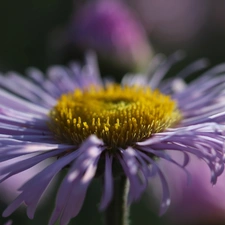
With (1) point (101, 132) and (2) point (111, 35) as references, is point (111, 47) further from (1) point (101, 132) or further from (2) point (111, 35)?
(1) point (101, 132)

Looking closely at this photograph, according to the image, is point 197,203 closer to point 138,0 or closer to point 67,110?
point 67,110

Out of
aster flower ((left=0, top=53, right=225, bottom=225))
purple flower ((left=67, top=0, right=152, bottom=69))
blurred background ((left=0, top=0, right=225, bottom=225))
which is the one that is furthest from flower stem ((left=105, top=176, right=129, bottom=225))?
purple flower ((left=67, top=0, right=152, bottom=69))

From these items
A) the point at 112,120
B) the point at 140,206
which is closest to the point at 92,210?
the point at 140,206

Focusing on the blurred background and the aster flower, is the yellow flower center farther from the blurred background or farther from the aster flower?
the blurred background

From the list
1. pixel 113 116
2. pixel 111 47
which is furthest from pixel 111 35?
pixel 113 116

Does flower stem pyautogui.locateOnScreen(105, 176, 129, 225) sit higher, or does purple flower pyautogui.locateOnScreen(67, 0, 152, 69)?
purple flower pyautogui.locateOnScreen(67, 0, 152, 69)

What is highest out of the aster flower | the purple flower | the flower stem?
the purple flower

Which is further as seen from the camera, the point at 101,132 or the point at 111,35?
the point at 111,35
